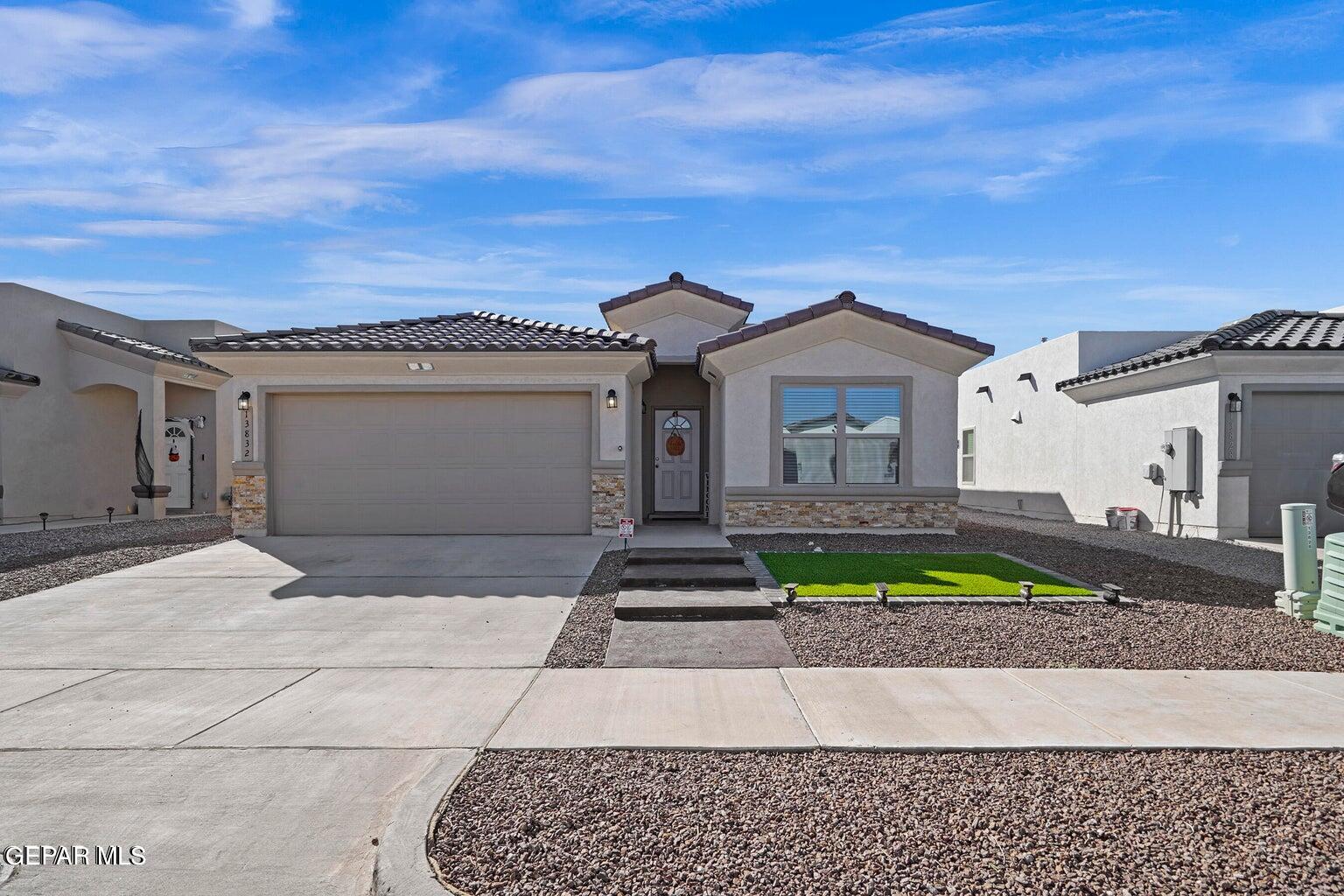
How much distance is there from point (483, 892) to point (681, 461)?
12.4m

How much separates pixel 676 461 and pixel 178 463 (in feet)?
40.5

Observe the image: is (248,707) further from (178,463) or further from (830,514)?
(178,463)

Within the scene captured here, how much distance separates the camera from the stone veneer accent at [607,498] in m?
12.4

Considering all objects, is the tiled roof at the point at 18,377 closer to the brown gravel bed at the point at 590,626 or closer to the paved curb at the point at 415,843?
the brown gravel bed at the point at 590,626

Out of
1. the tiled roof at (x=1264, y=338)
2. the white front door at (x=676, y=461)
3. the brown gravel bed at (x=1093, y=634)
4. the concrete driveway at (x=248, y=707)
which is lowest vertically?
the concrete driveway at (x=248, y=707)

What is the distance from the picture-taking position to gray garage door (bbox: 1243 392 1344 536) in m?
12.8

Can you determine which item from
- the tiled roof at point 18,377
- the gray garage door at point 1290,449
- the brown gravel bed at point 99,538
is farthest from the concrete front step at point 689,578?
the tiled roof at point 18,377

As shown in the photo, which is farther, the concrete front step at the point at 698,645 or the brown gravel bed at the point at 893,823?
the concrete front step at the point at 698,645

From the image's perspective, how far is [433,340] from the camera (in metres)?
12.5

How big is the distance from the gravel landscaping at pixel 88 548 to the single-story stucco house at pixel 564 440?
1.53 metres

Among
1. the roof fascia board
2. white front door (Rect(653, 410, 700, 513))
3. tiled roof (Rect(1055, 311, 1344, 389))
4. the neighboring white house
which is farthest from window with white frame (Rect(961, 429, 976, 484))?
the roof fascia board

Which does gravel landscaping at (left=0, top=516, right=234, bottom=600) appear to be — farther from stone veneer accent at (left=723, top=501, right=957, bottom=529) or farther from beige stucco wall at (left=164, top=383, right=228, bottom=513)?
stone veneer accent at (left=723, top=501, right=957, bottom=529)

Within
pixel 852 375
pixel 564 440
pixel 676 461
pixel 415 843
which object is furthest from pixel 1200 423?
pixel 415 843

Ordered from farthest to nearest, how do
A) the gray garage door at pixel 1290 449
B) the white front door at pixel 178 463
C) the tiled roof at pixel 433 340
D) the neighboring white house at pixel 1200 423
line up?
the white front door at pixel 178 463 → the gray garage door at pixel 1290 449 → the neighboring white house at pixel 1200 423 → the tiled roof at pixel 433 340
